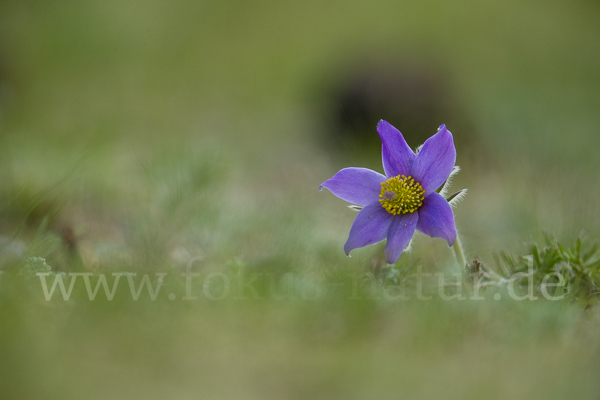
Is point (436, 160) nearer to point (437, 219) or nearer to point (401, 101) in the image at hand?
point (437, 219)

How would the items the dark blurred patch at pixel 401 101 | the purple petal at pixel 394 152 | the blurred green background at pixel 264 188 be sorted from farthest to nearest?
the dark blurred patch at pixel 401 101 → the purple petal at pixel 394 152 → the blurred green background at pixel 264 188

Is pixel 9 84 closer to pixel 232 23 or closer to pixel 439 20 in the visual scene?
pixel 232 23

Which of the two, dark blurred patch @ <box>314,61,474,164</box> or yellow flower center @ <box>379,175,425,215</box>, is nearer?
yellow flower center @ <box>379,175,425,215</box>

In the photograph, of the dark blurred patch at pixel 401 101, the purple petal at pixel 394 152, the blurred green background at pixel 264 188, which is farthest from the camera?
the dark blurred patch at pixel 401 101

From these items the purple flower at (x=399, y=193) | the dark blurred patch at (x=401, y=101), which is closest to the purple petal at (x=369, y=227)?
the purple flower at (x=399, y=193)

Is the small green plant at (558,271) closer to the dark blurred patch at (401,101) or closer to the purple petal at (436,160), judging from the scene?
the purple petal at (436,160)

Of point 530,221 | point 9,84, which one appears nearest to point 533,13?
point 530,221

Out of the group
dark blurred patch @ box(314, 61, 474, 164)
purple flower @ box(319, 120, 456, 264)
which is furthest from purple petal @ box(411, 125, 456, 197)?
dark blurred patch @ box(314, 61, 474, 164)

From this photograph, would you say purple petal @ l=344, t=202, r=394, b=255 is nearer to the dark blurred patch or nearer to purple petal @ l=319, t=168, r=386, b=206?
purple petal @ l=319, t=168, r=386, b=206
